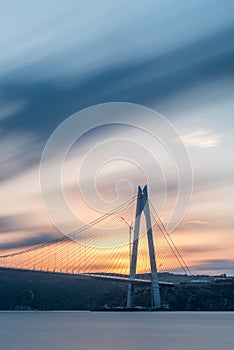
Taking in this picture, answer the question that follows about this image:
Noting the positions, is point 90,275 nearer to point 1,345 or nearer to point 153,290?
point 153,290

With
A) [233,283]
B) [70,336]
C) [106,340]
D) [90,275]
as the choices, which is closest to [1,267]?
[90,275]

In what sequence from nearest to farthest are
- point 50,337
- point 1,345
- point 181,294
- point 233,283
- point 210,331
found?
1. point 1,345
2. point 50,337
3. point 210,331
4. point 181,294
5. point 233,283

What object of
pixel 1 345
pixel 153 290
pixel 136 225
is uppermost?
pixel 136 225

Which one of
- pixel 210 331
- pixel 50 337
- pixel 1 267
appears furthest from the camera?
pixel 1 267

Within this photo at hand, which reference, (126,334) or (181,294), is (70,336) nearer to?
(126,334)

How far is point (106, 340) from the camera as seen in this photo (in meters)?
81.9

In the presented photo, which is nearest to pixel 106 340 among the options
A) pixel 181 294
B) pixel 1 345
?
pixel 1 345

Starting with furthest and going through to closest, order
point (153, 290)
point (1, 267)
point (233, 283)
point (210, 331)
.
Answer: point (233, 283) < point (153, 290) < point (1, 267) < point (210, 331)

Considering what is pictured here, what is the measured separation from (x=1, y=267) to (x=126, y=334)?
3969 cm

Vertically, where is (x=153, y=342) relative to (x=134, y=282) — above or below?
below

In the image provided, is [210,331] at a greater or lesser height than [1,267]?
lesser

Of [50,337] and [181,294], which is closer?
[50,337]

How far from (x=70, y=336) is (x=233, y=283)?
111m

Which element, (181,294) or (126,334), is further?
(181,294)
